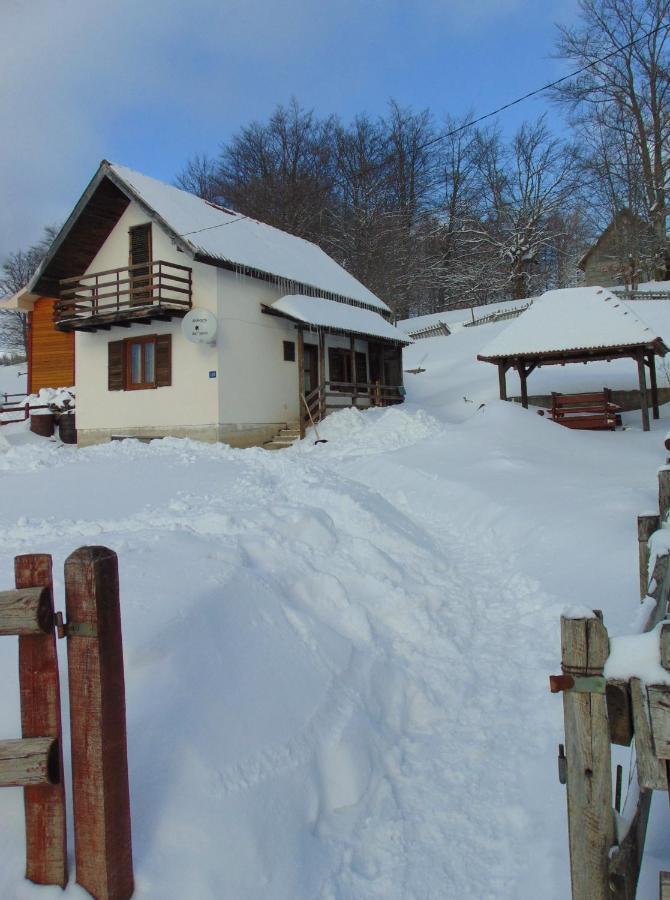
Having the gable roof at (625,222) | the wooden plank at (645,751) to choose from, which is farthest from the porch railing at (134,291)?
the gable roof at (625,222)

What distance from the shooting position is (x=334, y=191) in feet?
134

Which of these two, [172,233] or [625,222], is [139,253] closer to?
[172,233]

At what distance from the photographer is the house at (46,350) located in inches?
947

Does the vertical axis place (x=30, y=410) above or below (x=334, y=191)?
below

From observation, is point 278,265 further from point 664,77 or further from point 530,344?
point 664,77

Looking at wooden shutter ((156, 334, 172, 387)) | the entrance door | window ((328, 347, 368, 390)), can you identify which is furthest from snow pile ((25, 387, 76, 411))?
window ((328, 347, 368, 390))

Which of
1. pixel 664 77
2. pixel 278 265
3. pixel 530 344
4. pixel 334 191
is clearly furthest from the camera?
pixel 334 191

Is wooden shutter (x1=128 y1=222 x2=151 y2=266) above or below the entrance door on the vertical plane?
above

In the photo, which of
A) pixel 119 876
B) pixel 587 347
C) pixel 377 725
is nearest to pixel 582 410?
pixel 587 347

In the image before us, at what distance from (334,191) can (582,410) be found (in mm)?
29860

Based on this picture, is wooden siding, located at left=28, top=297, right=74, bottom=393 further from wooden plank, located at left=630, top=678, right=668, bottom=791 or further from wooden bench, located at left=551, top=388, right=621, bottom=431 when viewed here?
wooden plank, located at left=630, top=678, right=668, bottom=791

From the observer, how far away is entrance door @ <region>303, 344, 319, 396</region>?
63.2 ft

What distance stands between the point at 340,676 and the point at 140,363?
15.0 m

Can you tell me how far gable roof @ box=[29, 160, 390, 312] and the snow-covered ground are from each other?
8.86m
